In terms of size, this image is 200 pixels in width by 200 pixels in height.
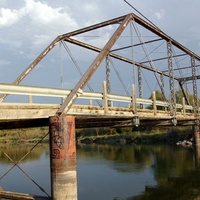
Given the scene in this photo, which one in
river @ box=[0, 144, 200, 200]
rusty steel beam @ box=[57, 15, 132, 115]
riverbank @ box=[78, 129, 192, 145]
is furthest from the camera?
riverbank @ box=[78, 129, 192, 145]

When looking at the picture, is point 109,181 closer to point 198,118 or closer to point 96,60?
point 96,60

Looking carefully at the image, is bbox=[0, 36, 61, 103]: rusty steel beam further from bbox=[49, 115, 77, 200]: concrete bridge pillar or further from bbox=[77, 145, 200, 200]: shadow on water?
bbox=[77, 145, 200, 200]: shadow on water

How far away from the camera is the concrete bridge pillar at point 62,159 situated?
44.3 feet

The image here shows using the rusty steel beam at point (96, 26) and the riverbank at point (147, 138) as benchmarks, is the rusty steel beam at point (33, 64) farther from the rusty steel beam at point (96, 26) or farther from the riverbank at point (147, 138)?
the riverbank at point (147, 138)

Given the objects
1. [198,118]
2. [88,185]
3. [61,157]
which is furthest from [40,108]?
[198,118]

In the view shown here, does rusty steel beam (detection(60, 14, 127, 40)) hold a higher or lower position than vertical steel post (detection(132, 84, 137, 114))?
higher

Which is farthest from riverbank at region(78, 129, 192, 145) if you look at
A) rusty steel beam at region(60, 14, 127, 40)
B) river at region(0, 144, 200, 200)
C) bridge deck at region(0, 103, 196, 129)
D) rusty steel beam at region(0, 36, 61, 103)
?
rusty steel beam at region(0, 36, 61, 103)

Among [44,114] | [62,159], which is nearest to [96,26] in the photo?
[44,114]

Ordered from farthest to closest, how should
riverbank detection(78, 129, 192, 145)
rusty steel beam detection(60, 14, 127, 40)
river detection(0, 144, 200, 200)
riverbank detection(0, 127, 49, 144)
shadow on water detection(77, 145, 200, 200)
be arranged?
riverbank detection(0, 127, 49, 144) < riverbank detection(78, 129, 192, 145) < rusty steel beam detection(60, 14, 127, 40) < river detection(0, 144, 200, 200) < shadow on water detection(77, 145, 200, 200)

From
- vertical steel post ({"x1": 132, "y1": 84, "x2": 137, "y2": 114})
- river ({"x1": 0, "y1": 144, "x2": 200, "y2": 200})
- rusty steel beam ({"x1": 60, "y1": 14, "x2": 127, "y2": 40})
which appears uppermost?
rusty steel beam ({"x1": 60, "y1": 14, "x2": 127, "y2": 40})

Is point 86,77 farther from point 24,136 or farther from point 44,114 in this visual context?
point 24,136

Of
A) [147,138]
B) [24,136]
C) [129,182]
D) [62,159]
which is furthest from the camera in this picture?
[24,136]

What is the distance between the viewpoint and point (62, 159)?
13.8 metres

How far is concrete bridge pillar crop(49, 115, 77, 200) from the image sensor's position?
1351 cm
